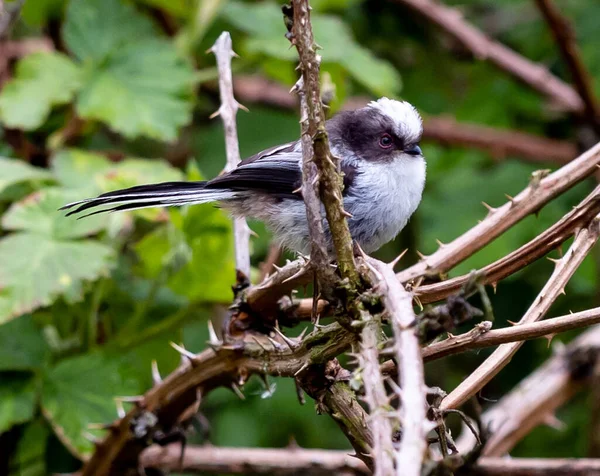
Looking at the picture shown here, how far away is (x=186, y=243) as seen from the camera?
11.0 feet

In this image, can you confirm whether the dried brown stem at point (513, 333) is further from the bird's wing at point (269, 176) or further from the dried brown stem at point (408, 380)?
the bird's wing at point (269, 176)

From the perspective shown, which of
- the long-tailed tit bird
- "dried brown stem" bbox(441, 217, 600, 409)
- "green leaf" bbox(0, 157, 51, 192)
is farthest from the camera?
"green leaf" bbox(0, 157, 51, 192)

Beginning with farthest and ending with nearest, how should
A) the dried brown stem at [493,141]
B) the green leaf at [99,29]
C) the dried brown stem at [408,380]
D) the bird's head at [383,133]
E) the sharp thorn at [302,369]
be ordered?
the dried brown stem at [493,141]
the green leaf at [99,29]
the bird's head at [383,133]
the sharp thorn at [302,369]
the dried brown stem at [408,380]

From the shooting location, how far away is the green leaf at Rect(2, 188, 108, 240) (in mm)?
3215

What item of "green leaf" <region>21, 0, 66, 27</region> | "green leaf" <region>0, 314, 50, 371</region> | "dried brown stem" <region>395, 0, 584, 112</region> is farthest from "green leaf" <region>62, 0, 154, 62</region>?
"dried brown stem" <region>395, 0, 584, 112</region>

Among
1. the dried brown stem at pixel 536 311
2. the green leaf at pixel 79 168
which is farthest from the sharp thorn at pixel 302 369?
the green leaf at pixel 79 168

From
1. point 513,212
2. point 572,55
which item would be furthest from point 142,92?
point 572,55

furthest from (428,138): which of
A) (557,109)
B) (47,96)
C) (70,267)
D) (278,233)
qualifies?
→ (70,267)

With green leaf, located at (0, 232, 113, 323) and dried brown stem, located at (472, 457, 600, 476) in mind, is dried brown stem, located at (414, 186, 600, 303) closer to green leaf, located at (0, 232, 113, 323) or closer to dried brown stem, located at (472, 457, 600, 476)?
dried brown stem, located at (472, 457, 600, 476)

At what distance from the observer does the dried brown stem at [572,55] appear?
4375 mm

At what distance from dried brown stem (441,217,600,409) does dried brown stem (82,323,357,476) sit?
11.8 inches

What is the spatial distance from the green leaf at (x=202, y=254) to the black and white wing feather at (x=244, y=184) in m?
0.19

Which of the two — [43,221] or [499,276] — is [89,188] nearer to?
[43,221]

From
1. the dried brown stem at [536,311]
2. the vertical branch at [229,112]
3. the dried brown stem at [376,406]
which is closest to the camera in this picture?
the dried brown stem at [376,406]
